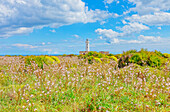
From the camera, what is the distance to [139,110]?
442 cm

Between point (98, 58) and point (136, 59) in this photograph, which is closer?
point (136, 59)

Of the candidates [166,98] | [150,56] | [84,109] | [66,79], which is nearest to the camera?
[84,109]

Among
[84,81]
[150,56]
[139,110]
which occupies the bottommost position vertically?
[139,110]

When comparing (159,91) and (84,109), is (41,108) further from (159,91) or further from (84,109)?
(159,91)

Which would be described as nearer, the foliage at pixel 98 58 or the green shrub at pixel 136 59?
the green shrub at pixel 136 59

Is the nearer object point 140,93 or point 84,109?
point 84,109

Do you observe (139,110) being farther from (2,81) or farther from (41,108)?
(2,81)

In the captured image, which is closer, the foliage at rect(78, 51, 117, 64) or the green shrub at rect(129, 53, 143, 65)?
the green shrub at rect(129, 53, 143, 65)

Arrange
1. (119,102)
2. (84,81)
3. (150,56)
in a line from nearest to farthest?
(119,102) < (84,81) < (150,56)

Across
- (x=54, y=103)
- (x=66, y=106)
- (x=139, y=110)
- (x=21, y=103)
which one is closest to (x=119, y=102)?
(x=139, y=110)

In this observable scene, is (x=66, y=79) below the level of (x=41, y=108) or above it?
above

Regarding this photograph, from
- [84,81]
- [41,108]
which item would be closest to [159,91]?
[84,81]

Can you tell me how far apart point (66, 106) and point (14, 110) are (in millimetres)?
1569

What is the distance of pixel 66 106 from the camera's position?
4.69 metres
